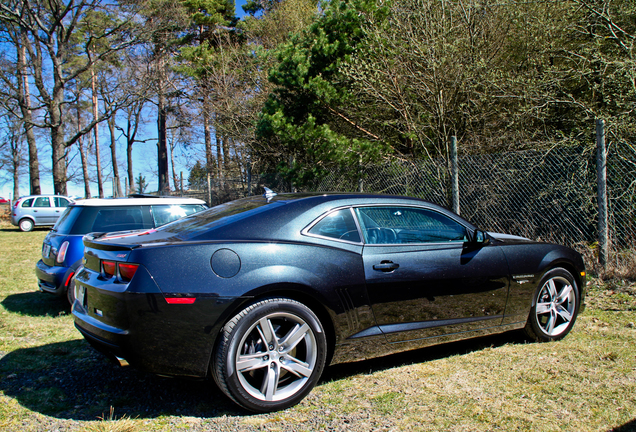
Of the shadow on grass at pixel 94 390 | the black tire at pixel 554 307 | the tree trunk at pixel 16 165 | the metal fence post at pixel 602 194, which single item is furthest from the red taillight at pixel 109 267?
the tree trunk at pixel 16 165

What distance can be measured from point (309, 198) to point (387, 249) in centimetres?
73

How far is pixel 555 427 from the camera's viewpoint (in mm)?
2871

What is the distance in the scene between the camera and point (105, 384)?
11.8ft

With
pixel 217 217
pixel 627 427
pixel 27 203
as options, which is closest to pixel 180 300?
pixel 217 217

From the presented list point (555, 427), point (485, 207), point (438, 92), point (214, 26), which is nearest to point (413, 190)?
point (485, 207)

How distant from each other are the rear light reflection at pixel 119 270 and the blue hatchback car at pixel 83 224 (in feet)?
9.03

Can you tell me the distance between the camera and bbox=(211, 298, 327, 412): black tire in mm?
2965

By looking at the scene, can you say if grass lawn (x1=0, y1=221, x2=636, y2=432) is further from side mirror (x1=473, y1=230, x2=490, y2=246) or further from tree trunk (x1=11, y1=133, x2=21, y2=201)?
tree trunk (x1=11, y1=133, x2=21, y2=201)

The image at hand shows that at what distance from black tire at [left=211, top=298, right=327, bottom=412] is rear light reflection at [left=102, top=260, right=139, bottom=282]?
2.26 ft

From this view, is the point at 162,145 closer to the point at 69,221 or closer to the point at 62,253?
the point at 69,221

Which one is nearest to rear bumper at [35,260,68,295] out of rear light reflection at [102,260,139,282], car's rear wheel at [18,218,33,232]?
rear light reflection at [102,260,139,282]

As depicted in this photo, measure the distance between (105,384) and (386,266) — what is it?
92.2 inches

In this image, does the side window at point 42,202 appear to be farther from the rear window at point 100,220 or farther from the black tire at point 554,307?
the black tire at point 554,307

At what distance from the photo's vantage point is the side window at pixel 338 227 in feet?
11.4
